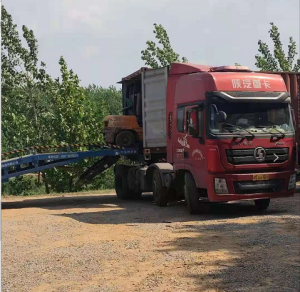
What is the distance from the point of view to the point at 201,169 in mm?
12180

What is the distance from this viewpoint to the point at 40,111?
34469 millimetres

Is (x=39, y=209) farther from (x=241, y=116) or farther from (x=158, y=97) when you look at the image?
(x=241, y=116)

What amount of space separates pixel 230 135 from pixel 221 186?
1138 millimetres

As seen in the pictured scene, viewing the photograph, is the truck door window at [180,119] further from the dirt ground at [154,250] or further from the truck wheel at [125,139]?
the truck wheel at [125,139]

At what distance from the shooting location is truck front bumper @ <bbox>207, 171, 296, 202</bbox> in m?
11.8

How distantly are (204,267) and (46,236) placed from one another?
4450 millimetres

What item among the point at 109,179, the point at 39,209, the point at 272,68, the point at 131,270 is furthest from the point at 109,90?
the point at 131,270

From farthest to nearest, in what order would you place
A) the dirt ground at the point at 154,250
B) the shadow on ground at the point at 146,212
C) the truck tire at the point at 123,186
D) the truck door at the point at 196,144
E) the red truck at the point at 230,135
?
1. the truck tire at the point at 123,186
2. the shadow on ground at the point at 146,212
3. the truck door at the point at 196,144
4. the red truck at the point at 230,135
5. the dirt ground at the point at 154,250

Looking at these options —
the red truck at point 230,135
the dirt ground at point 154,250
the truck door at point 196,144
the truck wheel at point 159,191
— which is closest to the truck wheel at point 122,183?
the truck wheel at point 159,191

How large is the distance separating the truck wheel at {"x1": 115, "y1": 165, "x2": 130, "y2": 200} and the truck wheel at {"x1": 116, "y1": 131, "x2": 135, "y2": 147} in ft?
3.98

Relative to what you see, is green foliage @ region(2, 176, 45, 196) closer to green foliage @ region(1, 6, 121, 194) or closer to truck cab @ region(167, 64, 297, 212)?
green foliage @ region(1, 6, 121, 194)

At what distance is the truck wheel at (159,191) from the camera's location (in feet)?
47.9

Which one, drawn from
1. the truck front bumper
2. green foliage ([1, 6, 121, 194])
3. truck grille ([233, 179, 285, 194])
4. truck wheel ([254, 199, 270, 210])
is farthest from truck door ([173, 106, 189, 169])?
green foliage ([1, 6, 121, 194])

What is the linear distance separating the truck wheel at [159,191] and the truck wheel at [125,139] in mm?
2333
